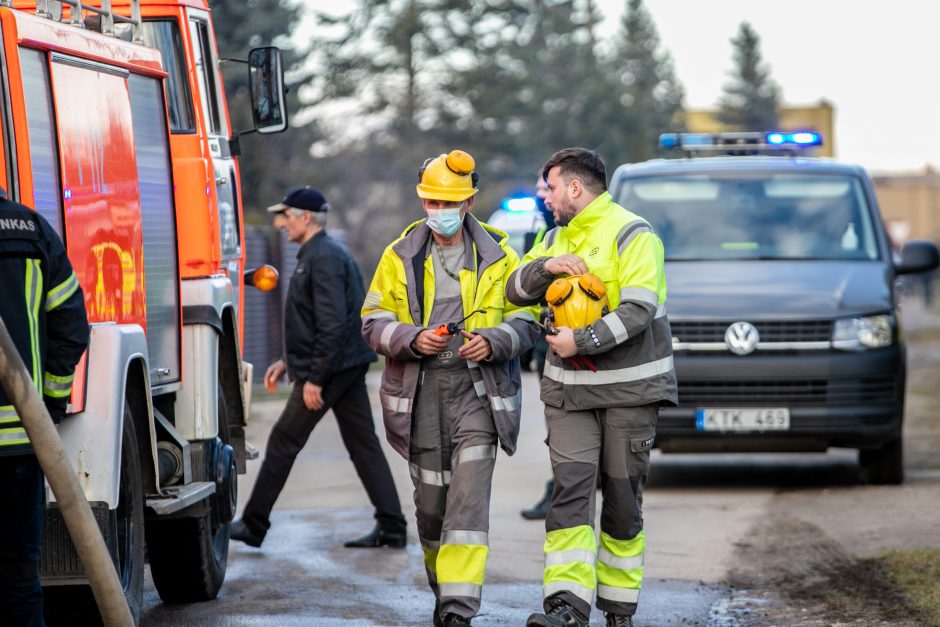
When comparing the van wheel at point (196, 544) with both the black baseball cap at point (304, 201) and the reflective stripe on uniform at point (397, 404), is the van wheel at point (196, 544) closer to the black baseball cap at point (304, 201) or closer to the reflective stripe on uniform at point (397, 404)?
the reflective stripe on uniform at point (397, 404)

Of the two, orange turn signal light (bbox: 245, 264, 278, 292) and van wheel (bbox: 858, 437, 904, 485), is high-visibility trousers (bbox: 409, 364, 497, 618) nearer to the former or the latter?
orange turn signal light (bbox: 245, 264, 278, 292)

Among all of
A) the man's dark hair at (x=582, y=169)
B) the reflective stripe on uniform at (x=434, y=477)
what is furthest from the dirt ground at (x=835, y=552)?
the man's dark hair at (x=582, y=169)

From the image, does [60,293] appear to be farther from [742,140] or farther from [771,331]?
[742,140]

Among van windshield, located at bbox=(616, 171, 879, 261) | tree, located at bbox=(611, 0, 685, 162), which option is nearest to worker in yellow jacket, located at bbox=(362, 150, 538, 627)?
van windshield, located at bbox=(616, 171, 879, 261)

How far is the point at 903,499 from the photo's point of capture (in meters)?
10.7

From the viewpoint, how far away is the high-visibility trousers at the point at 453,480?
21.4ft

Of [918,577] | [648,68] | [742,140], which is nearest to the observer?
[918,577]

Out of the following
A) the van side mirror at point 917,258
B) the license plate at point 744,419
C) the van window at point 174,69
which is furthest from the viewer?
the van side mirror at point 917,258

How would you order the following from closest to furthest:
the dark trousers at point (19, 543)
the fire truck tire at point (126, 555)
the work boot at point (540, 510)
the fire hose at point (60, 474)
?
the fire hose at point (60, 474) → the dark trousers at point (19, 543) → the fire truck tire at point (126, 555) → the work boot at point (540, 510)

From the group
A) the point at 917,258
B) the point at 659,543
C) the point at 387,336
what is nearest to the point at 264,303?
the point at 917,258

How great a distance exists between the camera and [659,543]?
30.7 feet

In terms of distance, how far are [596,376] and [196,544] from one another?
2.19 metres

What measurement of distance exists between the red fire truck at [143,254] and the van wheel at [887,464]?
453 cm

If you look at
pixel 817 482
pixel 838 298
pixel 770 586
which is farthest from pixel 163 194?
pixel 817 482
